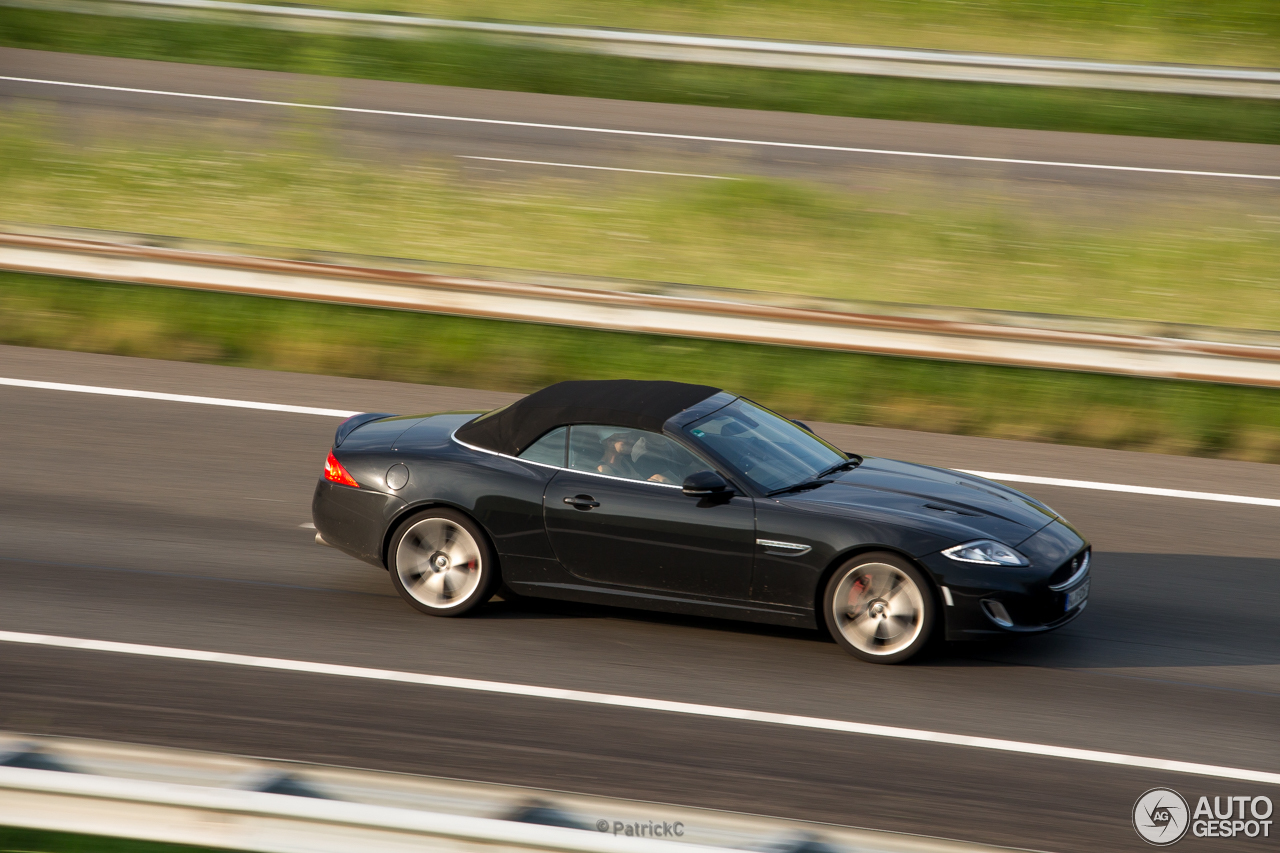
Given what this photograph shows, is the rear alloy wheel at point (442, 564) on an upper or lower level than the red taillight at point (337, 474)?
lower

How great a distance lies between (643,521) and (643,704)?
1103 mm

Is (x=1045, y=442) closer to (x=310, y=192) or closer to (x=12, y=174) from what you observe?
(x=310, y=192)

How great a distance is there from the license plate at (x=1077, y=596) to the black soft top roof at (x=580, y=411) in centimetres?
239

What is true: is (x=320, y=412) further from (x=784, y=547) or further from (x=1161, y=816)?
(x=1161, y=816)

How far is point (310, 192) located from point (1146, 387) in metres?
10.00

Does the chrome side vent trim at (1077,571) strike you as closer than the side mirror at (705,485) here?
Yes

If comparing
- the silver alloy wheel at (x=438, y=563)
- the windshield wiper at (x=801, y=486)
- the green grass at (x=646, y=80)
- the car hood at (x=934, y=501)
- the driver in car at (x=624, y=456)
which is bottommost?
the silver alloy wheel at (x=438, y=563)

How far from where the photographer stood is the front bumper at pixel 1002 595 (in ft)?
22.8

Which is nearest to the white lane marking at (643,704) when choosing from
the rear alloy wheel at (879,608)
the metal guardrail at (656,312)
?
the rear alloy wheel at (879,608)

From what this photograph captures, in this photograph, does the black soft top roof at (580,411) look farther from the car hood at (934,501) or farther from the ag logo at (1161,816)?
the ag logo at (1161,816)

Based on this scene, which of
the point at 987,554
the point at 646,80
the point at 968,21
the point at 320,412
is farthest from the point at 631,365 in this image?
the point at 968,21

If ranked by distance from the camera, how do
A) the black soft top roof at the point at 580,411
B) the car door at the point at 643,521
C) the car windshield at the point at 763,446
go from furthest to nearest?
1. the black soft top roof at the point at 580,411
2. the car windshield at the point at 763,446
3. the car door at the point at 643,521

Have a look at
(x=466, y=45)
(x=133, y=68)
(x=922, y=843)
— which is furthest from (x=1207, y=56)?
(x=922, y=843)

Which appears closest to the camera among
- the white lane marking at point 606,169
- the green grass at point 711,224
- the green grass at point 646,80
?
the green grass at point 711,224
